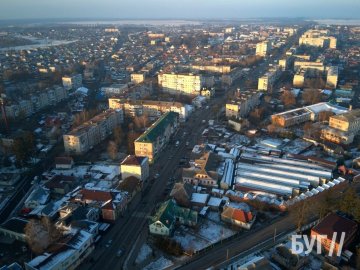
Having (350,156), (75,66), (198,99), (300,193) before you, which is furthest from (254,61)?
(300,193)

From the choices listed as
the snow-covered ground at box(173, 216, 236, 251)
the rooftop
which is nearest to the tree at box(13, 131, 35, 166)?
the rooftop

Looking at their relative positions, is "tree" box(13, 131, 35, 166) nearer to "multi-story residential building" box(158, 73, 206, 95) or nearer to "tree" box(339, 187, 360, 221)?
"tree" box(339, 187, 360, 221)

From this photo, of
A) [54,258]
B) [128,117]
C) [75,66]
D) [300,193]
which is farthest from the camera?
[75,66]

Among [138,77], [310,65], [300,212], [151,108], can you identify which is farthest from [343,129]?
[138,77]

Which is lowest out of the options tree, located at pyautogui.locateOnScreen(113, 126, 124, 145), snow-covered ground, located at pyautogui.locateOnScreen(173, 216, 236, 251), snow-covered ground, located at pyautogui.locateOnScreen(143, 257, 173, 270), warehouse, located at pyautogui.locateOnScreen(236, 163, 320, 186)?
snow-covered ground, located at pyautogui.locateOnScreen(143, 257, 173, 270)

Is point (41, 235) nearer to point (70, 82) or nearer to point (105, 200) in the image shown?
point (105, 200)

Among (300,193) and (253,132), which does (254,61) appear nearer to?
(253,132)
